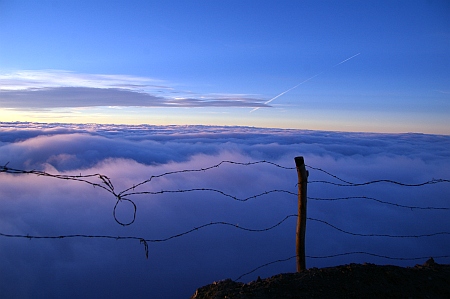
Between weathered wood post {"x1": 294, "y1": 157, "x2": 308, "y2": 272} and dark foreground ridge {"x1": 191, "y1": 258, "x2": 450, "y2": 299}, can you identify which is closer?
dark foreground ridge {"x1": 191, "y1": 258, "x2": 450, "y2": 299}

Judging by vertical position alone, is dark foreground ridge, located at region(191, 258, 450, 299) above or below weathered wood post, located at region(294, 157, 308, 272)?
below

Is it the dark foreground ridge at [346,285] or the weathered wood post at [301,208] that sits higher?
the weathered wood post at [301,208]

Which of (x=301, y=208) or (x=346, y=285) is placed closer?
(x=346, y=285)

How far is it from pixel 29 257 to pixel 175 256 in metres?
27.8

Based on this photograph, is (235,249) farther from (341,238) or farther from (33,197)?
(33,197)

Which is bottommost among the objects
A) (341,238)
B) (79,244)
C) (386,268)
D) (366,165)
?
(79,244)

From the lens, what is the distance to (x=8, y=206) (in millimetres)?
68312

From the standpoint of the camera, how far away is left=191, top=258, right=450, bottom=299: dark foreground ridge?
314cm

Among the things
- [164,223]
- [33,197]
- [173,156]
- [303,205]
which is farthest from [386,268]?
[33,197]

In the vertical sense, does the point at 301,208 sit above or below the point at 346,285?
above

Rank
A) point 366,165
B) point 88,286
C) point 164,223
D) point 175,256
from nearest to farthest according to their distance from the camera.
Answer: point 88,286
point 164,223
point 175,256
point 366,165

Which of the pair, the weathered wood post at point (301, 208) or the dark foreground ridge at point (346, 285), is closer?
the dark foreground ridge at point (346, 285)

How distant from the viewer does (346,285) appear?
10.7 feet

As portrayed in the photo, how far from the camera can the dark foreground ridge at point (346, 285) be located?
3135 mm
